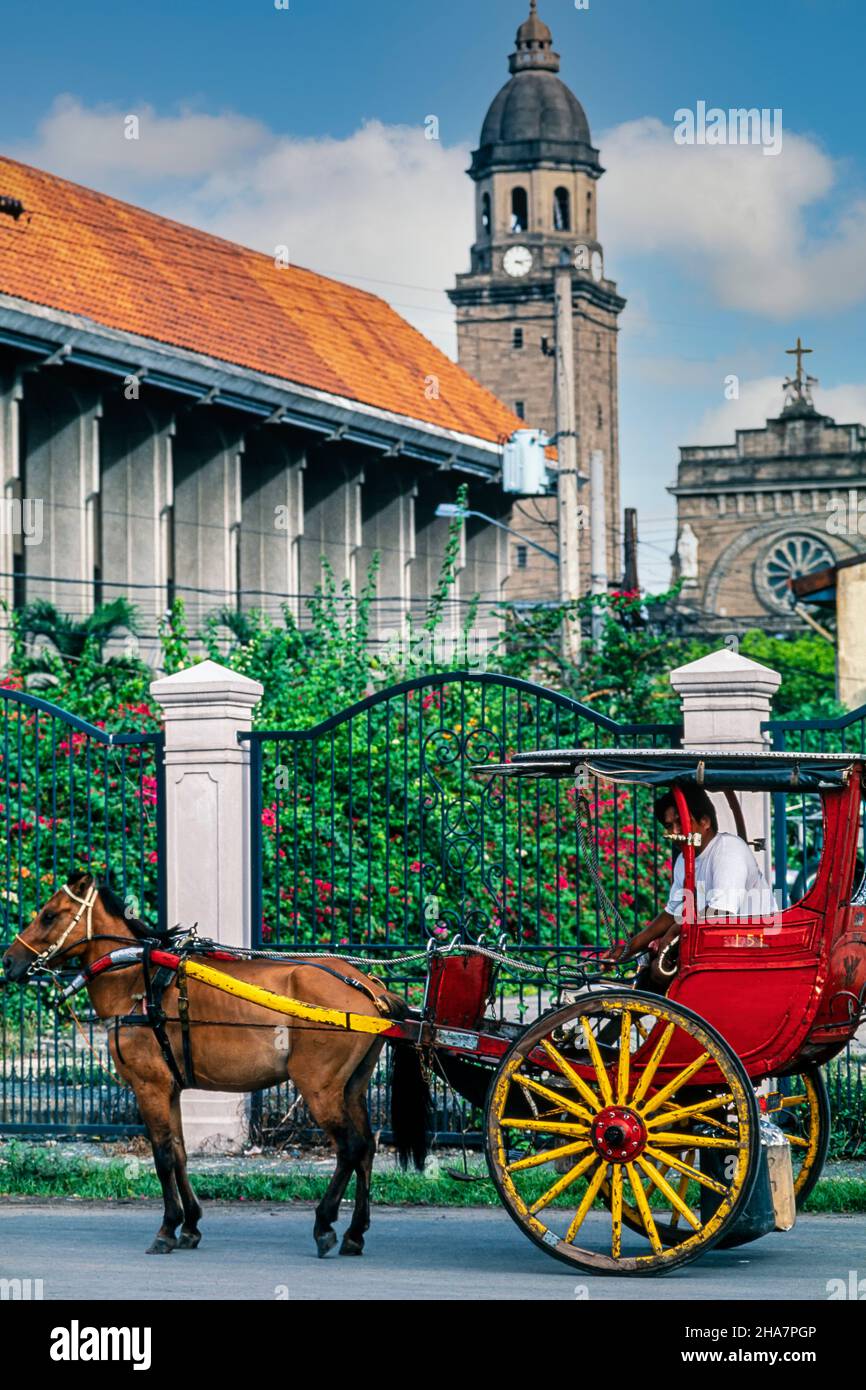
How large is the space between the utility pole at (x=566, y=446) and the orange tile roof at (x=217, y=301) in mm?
4026

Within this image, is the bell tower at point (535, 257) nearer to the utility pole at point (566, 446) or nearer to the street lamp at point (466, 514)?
the street lamp at point (466, 514)

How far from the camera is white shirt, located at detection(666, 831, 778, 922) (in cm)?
924

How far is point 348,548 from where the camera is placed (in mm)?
37531

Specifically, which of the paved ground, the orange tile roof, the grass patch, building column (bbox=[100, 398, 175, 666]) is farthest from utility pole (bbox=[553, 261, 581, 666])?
the paved ground

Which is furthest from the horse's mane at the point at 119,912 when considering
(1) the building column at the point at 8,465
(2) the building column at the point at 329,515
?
(2) the building column at the point at 329,515

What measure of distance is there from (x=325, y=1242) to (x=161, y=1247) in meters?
0.82

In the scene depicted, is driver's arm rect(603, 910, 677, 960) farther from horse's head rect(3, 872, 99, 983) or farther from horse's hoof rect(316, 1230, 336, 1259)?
horse's head rect(3, 872, 99, 983)

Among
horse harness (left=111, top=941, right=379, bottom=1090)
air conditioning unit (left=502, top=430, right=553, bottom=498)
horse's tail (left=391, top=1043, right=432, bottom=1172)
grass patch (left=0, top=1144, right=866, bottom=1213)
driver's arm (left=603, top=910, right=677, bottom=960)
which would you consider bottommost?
grass patch (left=0, top=1144, right=866, bottom=1213)

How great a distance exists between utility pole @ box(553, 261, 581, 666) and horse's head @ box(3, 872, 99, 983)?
21.6m

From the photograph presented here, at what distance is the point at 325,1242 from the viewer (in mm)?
9844

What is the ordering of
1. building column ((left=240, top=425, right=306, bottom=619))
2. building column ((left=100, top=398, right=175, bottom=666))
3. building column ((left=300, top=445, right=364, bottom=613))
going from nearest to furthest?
building column ((left=100, top=398, right=175, bottom=666)) → building column ((left=240, top=425, right=306, bottom=619)) → building column ((left=300, top=445, right=364, bottom=613))

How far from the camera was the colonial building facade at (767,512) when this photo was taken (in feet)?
342

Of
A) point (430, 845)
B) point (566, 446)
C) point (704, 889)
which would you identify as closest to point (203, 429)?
point (566, 446)
